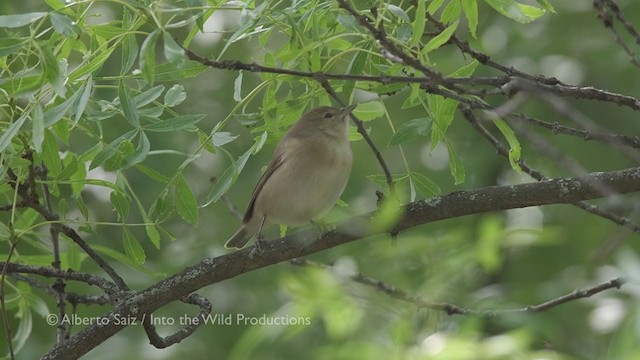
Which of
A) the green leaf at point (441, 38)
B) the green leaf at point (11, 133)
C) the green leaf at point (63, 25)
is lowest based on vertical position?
the green leaf at point (11, 133)

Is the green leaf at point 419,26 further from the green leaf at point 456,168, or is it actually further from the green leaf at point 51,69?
the green leaf at point 51,69

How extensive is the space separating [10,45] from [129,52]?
50 centimetres

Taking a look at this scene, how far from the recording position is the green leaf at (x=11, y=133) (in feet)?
12.0

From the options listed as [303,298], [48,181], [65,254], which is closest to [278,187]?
[65,254]

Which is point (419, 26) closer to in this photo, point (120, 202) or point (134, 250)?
point (120, 202)

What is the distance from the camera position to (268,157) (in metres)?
8.74

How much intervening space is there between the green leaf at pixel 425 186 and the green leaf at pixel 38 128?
5.95 ft

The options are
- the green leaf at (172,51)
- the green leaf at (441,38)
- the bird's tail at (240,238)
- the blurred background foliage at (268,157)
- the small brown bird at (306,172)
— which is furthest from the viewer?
the bird's tail at (240,238)

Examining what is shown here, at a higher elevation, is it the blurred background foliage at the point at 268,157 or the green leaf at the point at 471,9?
the green leaf at the point at 471,9

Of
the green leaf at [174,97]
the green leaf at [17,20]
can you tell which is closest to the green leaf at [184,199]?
the green leaf at [174,97]

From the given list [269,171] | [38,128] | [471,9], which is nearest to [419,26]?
[471,9]

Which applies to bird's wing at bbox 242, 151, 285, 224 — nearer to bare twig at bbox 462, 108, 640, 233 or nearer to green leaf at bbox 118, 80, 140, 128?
bare twig at bbox 462, 108, 640, 233

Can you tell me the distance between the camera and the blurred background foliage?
282 centimetres

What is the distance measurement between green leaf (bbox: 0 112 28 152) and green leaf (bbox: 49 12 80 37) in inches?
16.3
